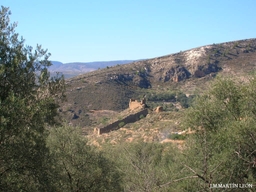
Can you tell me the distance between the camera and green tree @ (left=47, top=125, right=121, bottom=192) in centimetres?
1279

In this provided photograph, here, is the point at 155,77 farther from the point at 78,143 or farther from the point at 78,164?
the point at 78,164

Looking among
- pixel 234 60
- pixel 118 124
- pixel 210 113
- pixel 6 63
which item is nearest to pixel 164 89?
pixel 234 60

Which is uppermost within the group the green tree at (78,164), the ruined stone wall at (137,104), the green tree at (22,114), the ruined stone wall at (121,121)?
the green tree at (22,114)

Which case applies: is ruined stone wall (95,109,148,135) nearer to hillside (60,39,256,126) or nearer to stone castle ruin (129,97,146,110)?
stone castle ruin (129,97,146,110)

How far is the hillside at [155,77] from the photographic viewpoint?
72.6 metres

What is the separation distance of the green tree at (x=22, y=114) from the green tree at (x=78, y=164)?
4.20 m

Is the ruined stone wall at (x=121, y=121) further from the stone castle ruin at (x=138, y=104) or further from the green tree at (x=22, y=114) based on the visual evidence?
the green tree at (x=22, y=114)

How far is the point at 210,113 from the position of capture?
1330 cm

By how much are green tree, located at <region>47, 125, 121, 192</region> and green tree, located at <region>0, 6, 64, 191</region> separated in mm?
4199

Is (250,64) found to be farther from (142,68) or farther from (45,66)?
(45,66)

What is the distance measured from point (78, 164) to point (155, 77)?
83143mm

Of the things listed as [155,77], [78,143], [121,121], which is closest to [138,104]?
[121,121]

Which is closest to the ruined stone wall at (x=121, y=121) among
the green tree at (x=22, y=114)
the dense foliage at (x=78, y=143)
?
the dense foliage at (x=78, y=143)

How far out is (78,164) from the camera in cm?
1320
